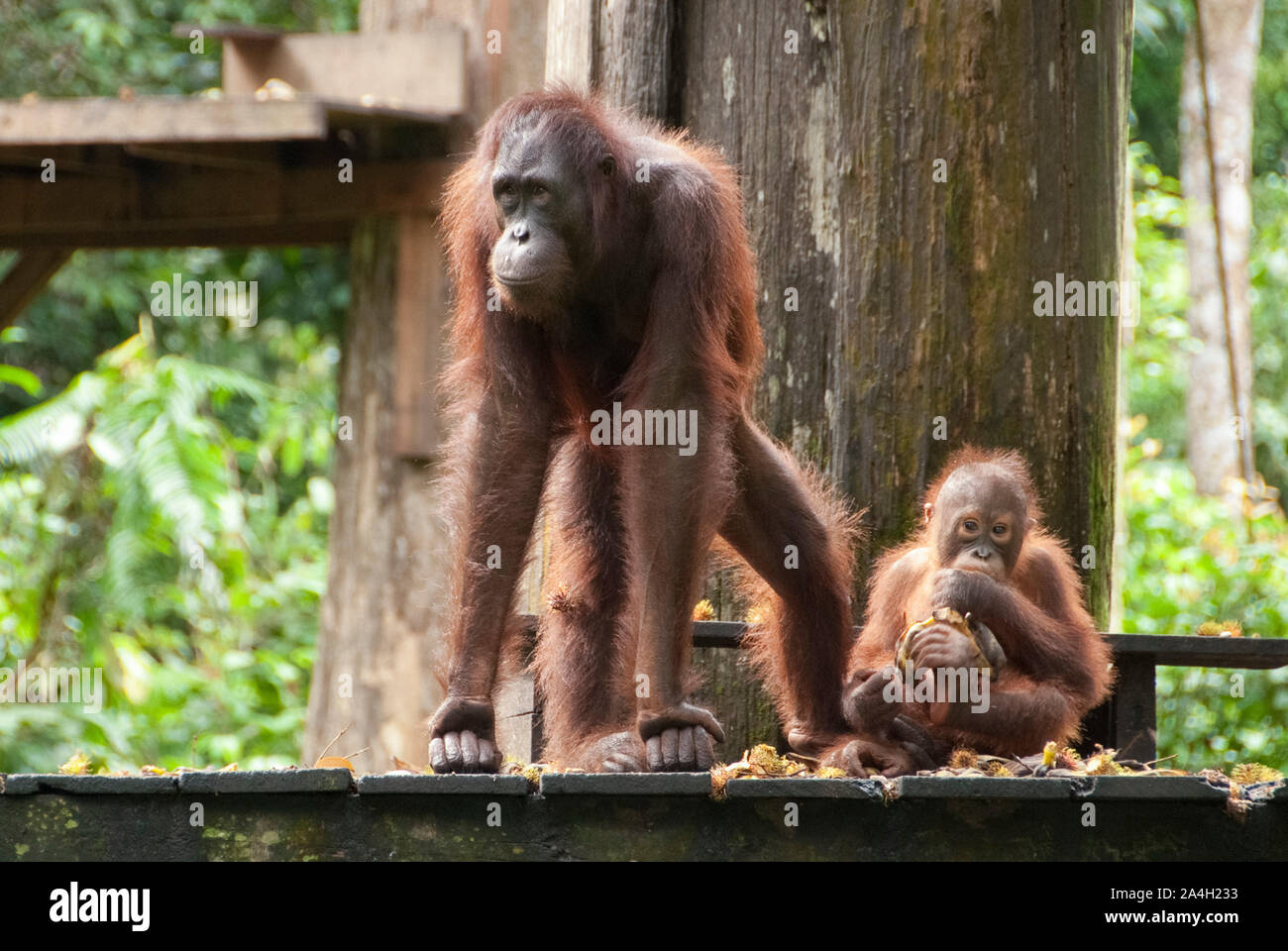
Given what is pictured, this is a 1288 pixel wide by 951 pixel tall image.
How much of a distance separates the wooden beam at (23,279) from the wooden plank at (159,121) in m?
1.07

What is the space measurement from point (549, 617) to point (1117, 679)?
1.22m

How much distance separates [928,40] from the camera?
362 cm

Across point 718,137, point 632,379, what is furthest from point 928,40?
point 632,379

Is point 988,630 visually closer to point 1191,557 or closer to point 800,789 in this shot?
point 800,789

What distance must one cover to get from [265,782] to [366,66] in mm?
3865

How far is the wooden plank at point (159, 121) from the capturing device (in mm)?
5023

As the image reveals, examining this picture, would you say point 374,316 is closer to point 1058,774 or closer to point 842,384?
point 842,384

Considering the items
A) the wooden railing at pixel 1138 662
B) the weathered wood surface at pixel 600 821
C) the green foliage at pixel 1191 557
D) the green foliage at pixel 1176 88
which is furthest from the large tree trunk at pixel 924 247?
the green foliage at pixel 1176 88

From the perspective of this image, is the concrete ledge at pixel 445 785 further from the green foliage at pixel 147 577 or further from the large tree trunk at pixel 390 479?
the green foliage at pixel 147 577

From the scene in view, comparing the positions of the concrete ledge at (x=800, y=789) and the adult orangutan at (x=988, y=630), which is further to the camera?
the adult orangutan at (x=988, y=630)

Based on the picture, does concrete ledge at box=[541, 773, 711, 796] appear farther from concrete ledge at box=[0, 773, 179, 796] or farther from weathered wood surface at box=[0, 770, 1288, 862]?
concrete ledge at box=[0, 773, 179, 796]

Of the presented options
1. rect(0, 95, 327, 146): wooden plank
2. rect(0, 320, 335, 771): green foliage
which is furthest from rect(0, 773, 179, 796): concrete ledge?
rect(0, 320, 335, 771): green foliage

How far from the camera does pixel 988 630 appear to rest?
3.06 m

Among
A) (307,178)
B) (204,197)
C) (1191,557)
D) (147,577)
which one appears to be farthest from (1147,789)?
(147,577)
